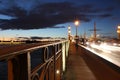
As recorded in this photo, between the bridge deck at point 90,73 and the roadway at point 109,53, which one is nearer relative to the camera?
the bridge deck at point 90,73

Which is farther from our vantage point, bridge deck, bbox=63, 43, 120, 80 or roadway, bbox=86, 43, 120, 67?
roadway, bbox=86, 43, 120, 67

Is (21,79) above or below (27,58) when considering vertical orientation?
below

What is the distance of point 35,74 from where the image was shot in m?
3.53

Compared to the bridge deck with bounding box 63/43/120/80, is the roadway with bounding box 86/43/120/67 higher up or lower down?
lower down

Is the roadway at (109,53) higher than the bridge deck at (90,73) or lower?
lower

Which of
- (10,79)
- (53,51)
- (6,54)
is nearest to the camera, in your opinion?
(6,54)

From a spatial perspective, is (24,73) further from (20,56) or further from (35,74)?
(35,74)

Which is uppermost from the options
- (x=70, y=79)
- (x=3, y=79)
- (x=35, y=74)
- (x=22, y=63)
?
(x=22, y=63)

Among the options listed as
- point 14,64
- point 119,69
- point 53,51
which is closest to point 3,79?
point 119,69

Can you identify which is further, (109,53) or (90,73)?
(109,53)

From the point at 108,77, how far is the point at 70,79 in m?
1.80

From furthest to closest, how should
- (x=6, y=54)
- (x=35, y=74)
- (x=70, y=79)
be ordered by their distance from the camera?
(x=70, y=79), (x=35, y=74), (x=6, y=54)

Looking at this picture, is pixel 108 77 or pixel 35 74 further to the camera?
pixel 108 77

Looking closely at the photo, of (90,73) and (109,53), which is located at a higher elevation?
(90,73)
